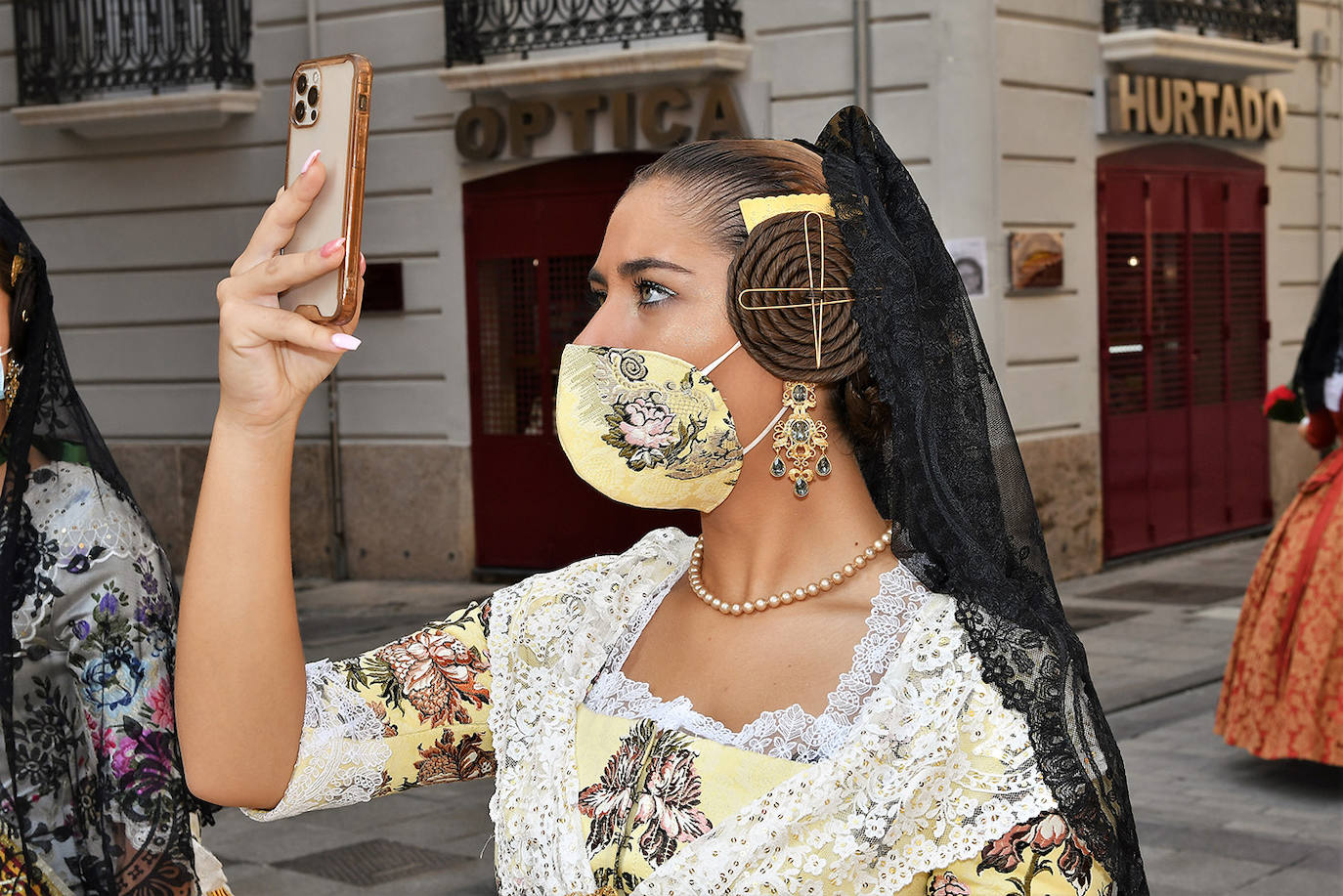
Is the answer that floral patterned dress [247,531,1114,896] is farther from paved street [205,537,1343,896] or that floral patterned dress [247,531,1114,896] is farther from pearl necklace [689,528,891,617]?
paved street [205,537,1343,896]

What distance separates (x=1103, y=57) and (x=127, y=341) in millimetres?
7450

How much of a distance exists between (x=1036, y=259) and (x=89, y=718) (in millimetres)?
8922

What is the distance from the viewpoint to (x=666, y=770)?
1.78 m

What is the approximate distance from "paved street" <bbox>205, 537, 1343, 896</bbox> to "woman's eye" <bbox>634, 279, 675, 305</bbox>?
2682 mm

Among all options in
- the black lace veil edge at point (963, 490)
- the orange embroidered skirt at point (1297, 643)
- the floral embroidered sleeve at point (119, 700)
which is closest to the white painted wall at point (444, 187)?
the orange embroidered skirt at point (1297, 643)

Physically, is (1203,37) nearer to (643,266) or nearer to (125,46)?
(125,46)

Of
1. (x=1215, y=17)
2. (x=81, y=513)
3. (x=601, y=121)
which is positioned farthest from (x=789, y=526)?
(x=1215, y=17)

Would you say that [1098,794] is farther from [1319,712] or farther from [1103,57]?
[1103,57]

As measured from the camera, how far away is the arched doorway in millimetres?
11664

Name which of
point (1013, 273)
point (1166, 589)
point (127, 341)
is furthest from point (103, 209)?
point (1166, 589)

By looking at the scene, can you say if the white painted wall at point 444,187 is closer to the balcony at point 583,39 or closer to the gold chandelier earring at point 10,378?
the balcony at point 583,39

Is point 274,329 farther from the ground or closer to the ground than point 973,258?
closer to the ground

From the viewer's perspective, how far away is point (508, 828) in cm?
188

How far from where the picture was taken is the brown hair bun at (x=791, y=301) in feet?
5.93
